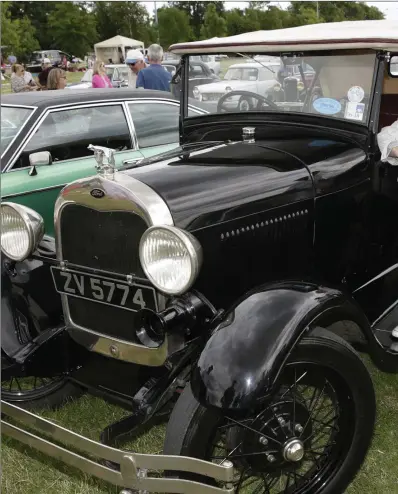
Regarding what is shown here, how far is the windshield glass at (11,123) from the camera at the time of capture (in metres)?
Answer: 4.98

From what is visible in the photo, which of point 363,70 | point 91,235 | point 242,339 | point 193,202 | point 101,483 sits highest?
point 363,70

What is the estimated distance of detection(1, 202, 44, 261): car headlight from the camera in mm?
2461

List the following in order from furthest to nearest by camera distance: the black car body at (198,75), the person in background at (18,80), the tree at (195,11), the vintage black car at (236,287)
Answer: the tree at (195,11), the person in background at (18,80), the black car body at (198,75), the vintage black car at (236,287)

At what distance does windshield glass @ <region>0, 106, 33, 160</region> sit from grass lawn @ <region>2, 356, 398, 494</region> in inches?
108

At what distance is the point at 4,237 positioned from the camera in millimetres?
2566

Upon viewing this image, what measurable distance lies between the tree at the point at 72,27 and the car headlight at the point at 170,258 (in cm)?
4347

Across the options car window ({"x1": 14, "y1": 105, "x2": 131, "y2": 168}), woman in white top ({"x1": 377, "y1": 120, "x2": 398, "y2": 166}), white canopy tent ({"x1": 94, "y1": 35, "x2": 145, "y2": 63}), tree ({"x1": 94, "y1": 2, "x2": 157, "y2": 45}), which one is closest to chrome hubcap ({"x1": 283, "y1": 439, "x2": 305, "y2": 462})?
woman in white top ({"x1": 377, "y1": 120, "x2": 398, "y2": 166})

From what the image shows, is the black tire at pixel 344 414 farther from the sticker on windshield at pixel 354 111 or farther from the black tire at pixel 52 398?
the sticker on windshield at pixel 354 111

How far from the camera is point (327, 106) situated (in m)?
2.82

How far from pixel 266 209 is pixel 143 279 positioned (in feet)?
2.05

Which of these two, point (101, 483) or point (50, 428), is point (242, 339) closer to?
point (50, 428)

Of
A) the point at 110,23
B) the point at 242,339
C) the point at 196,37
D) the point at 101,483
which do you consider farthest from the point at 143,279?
the point at 110,23

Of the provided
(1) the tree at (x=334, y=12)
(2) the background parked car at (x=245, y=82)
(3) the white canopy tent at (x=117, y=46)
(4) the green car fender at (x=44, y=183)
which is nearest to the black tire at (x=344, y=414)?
(2) the background parked car at (x=245, y=82)

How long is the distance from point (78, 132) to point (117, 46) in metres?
26.8
